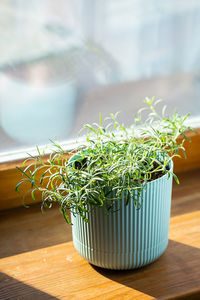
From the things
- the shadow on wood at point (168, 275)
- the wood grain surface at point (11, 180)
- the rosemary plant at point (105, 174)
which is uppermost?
the rosemary plant at point (105, 174)

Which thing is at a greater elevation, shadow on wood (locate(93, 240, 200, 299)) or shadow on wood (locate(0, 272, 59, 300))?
shadow on wood (locate(93, 240, 200, 299))

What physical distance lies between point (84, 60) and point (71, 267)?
42 cm

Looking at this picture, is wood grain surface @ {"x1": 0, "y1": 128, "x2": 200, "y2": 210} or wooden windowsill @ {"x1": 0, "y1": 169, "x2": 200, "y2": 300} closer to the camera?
wooden windowsill @ {"x1": 0, "y1": 169, "x2": 200, "y2": 300}

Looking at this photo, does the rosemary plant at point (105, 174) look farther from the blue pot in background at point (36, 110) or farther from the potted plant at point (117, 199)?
the blue pot in background at point (36, 110)

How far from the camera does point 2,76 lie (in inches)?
31.2

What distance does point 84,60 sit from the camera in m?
0.85

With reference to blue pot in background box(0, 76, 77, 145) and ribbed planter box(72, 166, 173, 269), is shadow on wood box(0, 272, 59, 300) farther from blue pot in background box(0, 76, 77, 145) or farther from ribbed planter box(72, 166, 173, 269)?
blue pot in background box(0, 76, 77, 145)

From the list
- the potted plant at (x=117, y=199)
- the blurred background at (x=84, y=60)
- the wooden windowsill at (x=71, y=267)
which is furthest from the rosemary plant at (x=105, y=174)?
the blurred background at (x=84, y=60)

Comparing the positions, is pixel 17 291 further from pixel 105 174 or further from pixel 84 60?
pixel 84 60

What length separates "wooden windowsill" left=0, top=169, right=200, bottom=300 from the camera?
633 millimetres

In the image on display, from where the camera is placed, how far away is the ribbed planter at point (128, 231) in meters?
0.60

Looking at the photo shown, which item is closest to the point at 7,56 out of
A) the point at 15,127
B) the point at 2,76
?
the point at 2,76

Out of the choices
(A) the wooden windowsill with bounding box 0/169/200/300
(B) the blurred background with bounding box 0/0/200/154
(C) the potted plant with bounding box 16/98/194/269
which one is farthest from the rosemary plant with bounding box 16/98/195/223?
(B) the blurred background with bounding box 0/0/200/154

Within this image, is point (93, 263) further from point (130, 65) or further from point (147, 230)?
point (130, 65)
